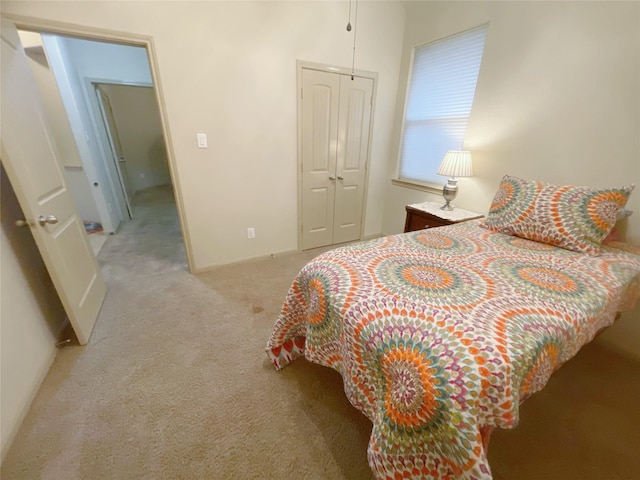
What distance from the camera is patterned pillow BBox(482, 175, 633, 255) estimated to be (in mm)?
1403

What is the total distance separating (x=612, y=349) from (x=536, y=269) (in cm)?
116

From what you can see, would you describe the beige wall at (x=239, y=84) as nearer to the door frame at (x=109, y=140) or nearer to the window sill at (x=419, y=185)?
the window sill at (x=419, y=185)

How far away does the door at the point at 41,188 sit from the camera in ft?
4.20

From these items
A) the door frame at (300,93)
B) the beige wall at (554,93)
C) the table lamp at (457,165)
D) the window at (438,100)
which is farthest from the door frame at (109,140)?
the table lamp at (457,165)

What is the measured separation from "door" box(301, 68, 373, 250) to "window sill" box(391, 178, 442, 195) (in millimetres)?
397

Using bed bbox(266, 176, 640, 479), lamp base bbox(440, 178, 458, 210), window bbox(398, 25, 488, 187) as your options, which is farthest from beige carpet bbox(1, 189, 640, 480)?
window bbox(398, 25, 488, 187)

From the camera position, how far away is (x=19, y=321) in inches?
52.0

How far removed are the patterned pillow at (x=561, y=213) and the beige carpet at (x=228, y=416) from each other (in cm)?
78

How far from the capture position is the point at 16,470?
3.36 feet

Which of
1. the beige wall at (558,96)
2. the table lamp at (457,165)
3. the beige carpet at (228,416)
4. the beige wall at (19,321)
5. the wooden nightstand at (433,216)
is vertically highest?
the beige wall at (558,96)

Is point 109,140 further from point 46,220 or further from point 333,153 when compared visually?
point 333,153

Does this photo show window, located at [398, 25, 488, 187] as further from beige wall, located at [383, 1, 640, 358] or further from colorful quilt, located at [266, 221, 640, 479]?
colorful quilt, located at [266, 221, 640, 479]

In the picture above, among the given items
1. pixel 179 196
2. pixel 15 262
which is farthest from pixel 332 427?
pixel 179 196

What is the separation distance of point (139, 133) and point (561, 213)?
716 centimetres
